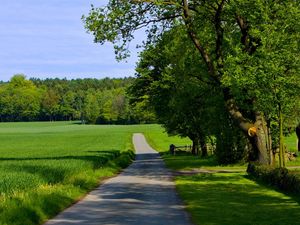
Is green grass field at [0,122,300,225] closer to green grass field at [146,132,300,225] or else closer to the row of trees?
green grass field at [146,132,300,225]

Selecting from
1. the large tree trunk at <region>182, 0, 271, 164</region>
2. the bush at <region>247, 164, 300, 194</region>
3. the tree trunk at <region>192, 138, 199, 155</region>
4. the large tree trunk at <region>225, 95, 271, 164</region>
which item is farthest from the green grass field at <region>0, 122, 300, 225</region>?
the tree trunk at <region>192, 138, 199, 155</region>

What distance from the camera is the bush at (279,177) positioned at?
19.5m

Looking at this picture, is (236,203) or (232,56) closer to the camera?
(236,203)

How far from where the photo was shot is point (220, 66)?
94.5 feet

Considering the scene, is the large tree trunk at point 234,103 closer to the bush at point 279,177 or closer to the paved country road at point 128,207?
the bush at point 279,177

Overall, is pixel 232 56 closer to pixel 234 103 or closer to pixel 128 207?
pixel 234 103

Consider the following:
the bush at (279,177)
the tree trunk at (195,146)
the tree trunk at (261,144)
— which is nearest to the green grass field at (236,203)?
the bush at (279,177)

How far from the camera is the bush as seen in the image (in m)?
19.5

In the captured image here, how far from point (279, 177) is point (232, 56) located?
23.5 feet

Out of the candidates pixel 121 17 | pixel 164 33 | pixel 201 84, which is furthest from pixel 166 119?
pixel 121 17

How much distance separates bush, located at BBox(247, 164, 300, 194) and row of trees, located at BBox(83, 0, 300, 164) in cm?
189

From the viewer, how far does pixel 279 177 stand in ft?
70.2

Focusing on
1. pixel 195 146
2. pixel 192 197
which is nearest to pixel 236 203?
pixel 192 197

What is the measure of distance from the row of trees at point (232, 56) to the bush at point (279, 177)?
74.5 inches
